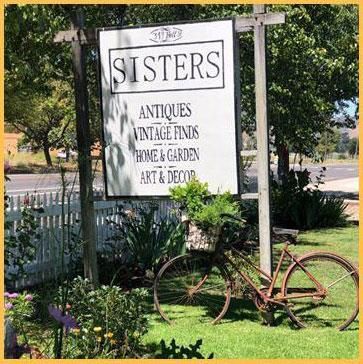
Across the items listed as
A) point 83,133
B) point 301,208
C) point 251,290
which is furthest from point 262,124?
point 301,208

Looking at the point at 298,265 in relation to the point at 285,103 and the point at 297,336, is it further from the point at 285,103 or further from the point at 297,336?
the point at 285,103

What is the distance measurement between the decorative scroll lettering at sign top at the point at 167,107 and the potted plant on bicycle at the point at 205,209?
0.13m

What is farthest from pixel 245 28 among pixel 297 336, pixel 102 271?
pixel 102 271

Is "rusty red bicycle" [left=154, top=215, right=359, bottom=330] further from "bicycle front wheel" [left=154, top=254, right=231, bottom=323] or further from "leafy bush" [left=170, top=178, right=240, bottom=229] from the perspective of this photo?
"leafy bush" [left=170, top=178, right=240, bottom=229]

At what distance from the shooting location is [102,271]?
7.77 m

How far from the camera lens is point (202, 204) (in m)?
5.60

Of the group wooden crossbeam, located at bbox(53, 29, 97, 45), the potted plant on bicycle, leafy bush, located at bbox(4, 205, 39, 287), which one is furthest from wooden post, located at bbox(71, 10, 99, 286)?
the potted plant on bicycle

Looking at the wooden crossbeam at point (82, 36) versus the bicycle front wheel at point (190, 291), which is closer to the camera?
the bicycle front wheel at point (190, 291)

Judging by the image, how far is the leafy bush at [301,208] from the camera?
14.2m

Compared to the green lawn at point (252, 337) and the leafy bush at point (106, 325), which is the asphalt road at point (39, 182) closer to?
the leafy bush at point (106, 325)

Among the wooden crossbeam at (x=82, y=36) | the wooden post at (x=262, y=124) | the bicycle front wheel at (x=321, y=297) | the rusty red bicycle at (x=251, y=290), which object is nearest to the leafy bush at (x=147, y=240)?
the rusty red bicycle at (x=251, y=290)

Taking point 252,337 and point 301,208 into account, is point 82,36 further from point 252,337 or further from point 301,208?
point 301,208

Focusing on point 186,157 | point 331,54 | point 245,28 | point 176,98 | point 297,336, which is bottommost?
point 297,336

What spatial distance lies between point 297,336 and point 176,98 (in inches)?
94.6
